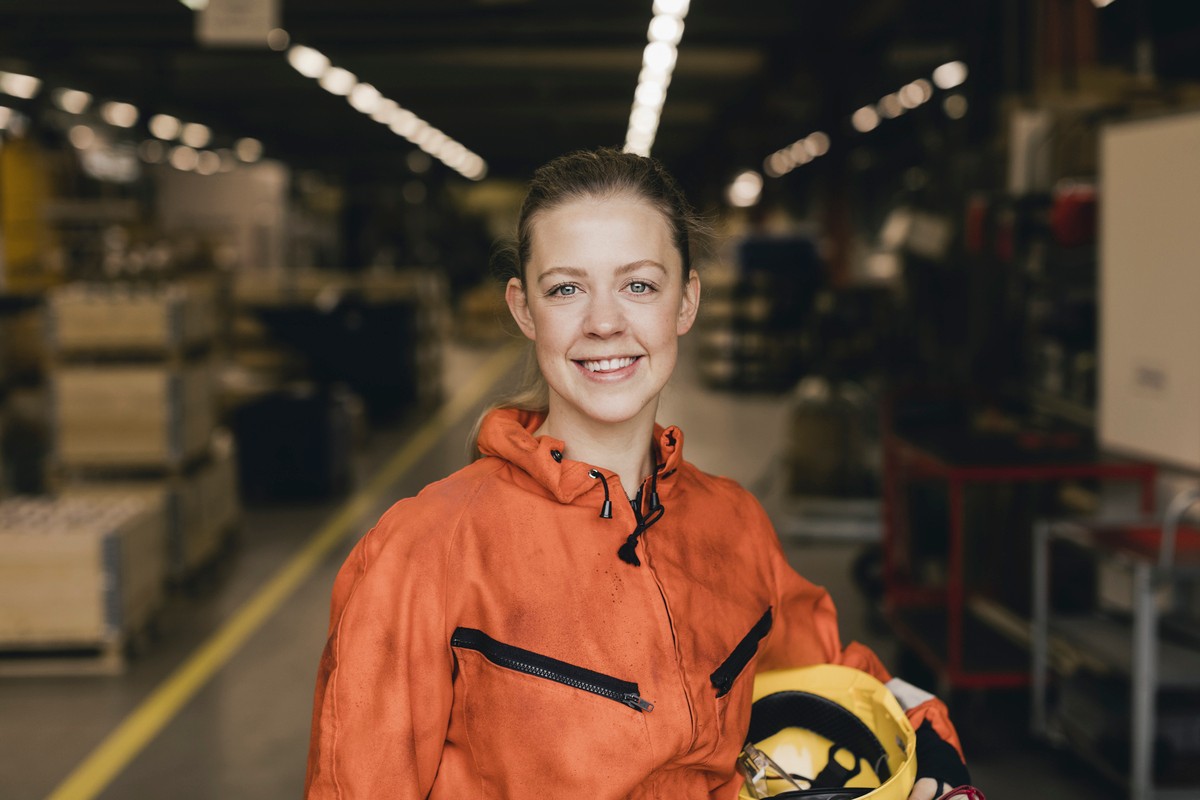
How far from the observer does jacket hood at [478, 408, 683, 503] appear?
64.4 inches

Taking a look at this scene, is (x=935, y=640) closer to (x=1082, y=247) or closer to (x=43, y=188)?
(x=1082, y=247)

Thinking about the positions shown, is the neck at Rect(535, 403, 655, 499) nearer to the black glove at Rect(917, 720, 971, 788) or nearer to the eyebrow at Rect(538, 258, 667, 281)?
the eyebrow at Rect(538, 258, 667, 281)

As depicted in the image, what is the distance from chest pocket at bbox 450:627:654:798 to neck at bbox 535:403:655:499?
0.32 metres

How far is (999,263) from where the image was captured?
6305mm

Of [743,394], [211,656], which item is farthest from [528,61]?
[211,656]

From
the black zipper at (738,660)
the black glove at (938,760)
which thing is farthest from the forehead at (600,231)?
the black glove at (938,760)

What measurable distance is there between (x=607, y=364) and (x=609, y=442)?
0.15m

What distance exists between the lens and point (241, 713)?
486cm

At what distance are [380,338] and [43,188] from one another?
29.0ft

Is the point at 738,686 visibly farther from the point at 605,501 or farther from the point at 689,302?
the point at 689,302

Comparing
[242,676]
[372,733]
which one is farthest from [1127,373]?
[242,676]

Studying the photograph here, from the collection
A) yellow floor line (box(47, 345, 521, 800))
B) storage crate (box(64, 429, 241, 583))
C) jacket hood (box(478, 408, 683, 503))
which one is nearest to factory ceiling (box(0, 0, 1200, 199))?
storage crate (box(64, 429, 241, 583))

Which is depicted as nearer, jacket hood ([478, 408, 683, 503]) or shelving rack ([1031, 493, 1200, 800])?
jacket hood ([478, 408, 683, 503])

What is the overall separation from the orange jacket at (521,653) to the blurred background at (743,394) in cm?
49
